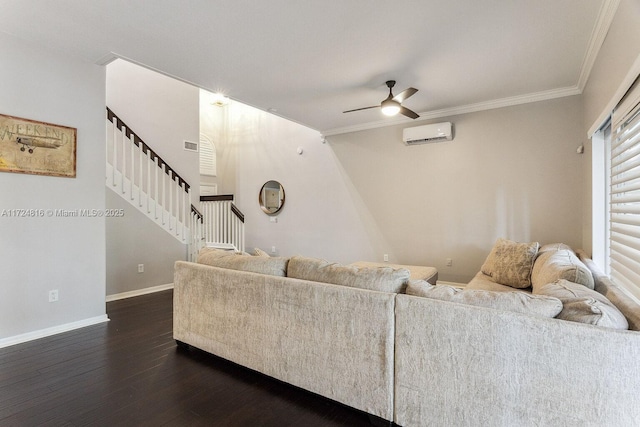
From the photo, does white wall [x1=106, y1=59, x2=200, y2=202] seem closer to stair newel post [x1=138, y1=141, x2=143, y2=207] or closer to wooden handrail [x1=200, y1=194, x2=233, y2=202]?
stair newel post [x1=138, y1=141, x2=143, y2=207]

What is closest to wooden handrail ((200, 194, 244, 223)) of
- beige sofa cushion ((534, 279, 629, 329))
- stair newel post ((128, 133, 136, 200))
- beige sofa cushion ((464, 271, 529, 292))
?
stair newel post ((128, 133, 136, 200))

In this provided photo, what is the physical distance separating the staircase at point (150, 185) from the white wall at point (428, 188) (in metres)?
1.81

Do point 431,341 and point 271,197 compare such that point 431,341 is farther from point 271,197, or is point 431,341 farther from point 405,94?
point 271,197

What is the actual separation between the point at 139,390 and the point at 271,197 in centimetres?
483

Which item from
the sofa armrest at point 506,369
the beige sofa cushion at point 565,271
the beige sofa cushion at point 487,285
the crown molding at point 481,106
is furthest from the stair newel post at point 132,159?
the beige sofa cushion at point 565,271

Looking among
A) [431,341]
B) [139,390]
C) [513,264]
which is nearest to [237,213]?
[139,390]

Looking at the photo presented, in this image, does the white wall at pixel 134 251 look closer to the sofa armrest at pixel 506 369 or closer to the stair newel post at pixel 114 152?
the stair newel post at pixel 114 152

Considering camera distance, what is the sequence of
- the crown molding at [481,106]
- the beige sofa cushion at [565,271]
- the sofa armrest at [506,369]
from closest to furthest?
1. the sofa armrest at [506,369]
2. the beige sofa cushion at [565,271]
3. the crown molding at [481,106]

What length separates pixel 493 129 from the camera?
437 centimetres

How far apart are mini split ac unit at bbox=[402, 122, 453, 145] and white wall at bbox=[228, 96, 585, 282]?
120 mm

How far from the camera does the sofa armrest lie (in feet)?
4.10

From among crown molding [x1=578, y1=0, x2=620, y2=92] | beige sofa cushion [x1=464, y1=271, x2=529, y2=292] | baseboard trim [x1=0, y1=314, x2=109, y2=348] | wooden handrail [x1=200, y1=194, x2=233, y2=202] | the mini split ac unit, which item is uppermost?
crown molding [x1=578, y1=0, x2=620, y2=92]

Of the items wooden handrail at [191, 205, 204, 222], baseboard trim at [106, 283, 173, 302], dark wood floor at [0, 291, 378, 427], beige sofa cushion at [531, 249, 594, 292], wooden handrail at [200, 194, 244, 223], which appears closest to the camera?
dark wood floor at [0, 291, 378, 427]

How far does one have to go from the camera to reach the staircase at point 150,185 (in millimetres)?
4500
